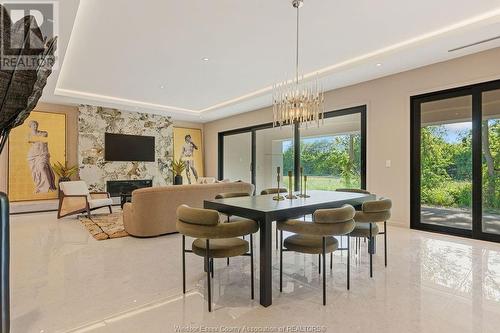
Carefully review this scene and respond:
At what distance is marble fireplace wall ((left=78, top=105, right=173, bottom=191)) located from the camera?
7.45 metres

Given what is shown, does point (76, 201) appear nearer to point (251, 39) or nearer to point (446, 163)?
point (251, 39)

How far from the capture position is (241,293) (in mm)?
2402

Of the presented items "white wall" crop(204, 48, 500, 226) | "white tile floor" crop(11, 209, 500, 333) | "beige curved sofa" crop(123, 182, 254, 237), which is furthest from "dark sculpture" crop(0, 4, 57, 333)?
"white wall" crop(204, 48, 500, 226)

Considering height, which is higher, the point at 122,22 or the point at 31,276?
the point at 122,22

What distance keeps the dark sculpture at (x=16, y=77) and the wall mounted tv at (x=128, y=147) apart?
7.21m

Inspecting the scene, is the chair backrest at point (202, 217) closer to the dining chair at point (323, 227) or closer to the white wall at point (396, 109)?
the dining chair at point (323, 227)

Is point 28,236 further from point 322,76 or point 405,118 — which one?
point 405,118

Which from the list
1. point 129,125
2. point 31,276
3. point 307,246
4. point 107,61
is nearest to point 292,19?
point 307,246

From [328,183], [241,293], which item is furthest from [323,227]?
[328,183]

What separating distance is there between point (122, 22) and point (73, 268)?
9.79 feet

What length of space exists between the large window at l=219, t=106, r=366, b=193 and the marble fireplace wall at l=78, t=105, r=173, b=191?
1.95 meters

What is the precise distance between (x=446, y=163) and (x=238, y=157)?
5.99 m

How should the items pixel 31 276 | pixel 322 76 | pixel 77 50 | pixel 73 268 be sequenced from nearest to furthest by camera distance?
pixel 31 276 < pixel 73 268 < pixel 77 50 < pixel 322 76

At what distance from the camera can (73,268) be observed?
117 inches
